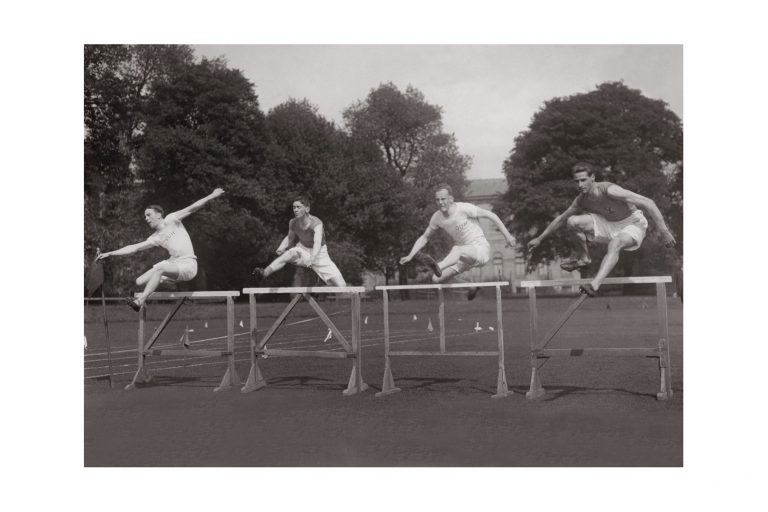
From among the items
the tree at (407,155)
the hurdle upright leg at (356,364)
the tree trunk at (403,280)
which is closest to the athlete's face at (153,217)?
the hurdle upright leg at (356,364)

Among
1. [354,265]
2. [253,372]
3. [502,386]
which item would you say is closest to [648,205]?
[502,386]

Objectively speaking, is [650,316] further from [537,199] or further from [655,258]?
[537,199]

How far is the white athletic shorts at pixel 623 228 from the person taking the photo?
8.73 m

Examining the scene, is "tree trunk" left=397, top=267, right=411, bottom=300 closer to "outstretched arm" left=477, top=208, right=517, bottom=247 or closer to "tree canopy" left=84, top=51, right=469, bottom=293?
"tree canopy" left=84, top=51, right=469, bottom=293

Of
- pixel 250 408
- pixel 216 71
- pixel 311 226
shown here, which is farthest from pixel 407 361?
pixel 216 71

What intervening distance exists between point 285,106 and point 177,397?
18181mm

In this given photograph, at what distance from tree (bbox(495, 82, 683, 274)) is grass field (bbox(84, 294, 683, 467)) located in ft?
17.6

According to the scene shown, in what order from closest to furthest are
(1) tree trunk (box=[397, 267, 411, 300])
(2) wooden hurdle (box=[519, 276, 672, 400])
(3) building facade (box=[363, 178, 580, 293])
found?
1. (2) wooden hurdle (box=[519, 276, 672, 400])
2. (1) tree trunk (box=[397, 267, 411, 300])
3. (3) building facade (box=[363, 178, 580, 293])

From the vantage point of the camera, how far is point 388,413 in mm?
8516

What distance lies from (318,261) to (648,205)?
163 inches

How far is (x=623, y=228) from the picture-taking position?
8797 mm

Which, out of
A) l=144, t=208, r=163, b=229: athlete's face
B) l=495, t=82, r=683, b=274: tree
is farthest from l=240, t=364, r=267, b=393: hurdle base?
l=495, t=82, r=683, b=274: tree

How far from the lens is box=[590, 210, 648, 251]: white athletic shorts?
8734 millimetres

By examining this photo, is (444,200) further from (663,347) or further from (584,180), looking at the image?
(663,347)
